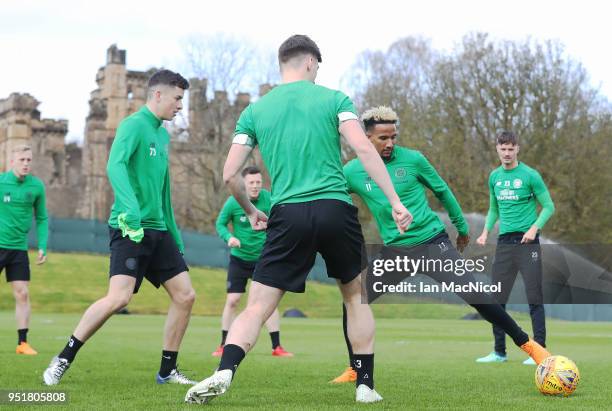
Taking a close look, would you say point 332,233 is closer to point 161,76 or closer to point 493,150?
point 161,76

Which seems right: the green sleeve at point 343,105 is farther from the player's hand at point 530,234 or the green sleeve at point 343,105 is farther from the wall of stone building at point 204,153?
the wall of stone building at point 204,153

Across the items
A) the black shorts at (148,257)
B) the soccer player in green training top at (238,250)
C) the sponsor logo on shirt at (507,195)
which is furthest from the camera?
the soccer player in green training top at (238,250)

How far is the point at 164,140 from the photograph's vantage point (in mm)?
9820

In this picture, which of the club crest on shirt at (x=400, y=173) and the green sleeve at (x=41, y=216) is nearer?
the club crest on shirt at (x=400, y=173)

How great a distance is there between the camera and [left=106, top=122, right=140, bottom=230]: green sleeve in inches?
355

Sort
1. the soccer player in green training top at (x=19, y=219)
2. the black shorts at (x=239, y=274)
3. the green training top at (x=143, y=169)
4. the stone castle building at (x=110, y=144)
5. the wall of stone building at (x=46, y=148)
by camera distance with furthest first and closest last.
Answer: the wall of stone building at (x=46, y=148) < the stone castle building at (x=110, y=144) < the black shorts at (x=239, y=274) < the soccer player in green training top at (x=19, y=219) < the green training top at (x=143, y=169)

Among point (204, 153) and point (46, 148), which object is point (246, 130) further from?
point (46, 148)

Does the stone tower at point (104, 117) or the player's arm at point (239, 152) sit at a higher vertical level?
the stone tower at point (104, 117)

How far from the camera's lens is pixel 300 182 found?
746 centimetres

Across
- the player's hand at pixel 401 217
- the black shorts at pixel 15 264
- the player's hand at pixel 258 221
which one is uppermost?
the player's hand at pixel 401 217

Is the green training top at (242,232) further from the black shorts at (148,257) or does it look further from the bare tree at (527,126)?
the bare tree at (527,126)

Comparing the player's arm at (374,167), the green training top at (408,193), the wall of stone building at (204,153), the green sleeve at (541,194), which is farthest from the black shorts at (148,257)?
the wall of stone building at (204,153)

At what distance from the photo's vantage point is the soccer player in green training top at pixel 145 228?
922 cm

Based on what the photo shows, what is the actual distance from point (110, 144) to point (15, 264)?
76.5m
